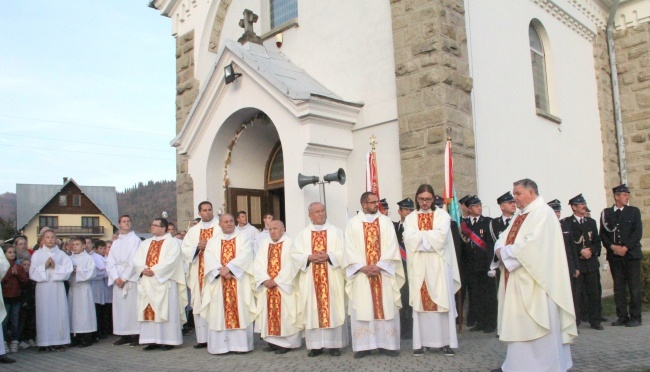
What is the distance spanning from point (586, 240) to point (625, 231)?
21.9 inches

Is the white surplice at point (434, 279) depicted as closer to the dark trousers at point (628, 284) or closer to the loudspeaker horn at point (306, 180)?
the loudspeaker horn at point (306, 180)

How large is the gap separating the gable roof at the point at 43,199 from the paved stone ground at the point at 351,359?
46835 millimetres

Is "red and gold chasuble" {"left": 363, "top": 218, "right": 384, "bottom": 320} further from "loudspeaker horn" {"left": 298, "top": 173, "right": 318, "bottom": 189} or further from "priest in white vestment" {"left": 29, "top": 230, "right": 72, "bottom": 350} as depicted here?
"priest in white vestment" {"left": 29, "top": 230, "right": 72, "bottom": 350}

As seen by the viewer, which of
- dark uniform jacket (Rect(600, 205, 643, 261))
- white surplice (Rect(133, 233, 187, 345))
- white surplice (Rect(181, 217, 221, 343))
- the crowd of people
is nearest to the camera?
the crowd of people

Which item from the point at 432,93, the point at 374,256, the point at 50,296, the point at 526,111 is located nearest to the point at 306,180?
the point at 432,93

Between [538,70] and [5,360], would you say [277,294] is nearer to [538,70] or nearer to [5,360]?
[5,360]

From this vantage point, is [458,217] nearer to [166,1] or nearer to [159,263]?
[159,263]

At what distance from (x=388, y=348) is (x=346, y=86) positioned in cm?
565

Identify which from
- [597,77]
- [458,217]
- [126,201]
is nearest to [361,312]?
[458,217]

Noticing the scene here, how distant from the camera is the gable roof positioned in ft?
171

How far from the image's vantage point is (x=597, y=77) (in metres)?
15.4

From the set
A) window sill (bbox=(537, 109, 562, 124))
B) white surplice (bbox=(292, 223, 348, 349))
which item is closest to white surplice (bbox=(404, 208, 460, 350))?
white surplice (bbox=(292, 223, 348, 349))

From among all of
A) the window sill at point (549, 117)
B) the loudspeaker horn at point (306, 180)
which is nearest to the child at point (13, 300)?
the loudspeaker horn at point (306, 180)

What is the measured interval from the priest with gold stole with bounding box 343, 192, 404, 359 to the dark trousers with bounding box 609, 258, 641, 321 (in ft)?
12.1
